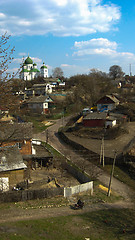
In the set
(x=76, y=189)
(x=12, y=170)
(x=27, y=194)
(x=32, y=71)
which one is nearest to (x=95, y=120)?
(x=12, y=170)

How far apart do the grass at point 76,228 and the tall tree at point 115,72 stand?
83.6m

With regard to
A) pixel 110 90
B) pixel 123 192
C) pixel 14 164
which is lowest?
pixel 123 192

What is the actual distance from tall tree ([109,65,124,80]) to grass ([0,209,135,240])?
8358 centimetres

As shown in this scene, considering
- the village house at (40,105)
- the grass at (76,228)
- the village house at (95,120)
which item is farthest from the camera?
the village house at (40,105)

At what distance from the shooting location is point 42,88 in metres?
62.9

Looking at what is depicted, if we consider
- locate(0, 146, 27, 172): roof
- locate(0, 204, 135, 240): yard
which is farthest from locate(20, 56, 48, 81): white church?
locate(0, 204, 135, 240): yard

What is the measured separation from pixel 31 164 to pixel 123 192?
→ 32.1 ft

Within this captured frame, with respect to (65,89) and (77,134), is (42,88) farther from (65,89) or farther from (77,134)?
(77,134)

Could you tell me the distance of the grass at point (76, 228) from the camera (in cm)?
1000

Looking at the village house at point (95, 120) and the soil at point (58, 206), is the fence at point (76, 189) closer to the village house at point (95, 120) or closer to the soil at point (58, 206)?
the soil at point (58, 206)

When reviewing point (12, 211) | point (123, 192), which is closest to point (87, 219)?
point (12, 211)

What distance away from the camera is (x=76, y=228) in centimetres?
1112

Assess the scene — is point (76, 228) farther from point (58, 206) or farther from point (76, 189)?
point (76, 189)

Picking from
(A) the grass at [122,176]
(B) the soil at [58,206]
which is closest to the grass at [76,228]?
(B) the soil at [58,206]
